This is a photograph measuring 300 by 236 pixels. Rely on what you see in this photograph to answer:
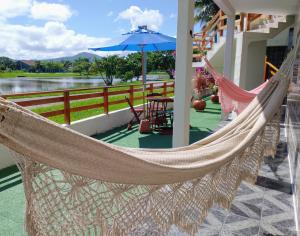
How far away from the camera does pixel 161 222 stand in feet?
4.68

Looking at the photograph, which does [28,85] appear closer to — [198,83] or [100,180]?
[198,83]

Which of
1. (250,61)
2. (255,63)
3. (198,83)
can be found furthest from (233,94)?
(198,83)

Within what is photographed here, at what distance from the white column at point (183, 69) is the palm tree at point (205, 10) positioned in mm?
18620

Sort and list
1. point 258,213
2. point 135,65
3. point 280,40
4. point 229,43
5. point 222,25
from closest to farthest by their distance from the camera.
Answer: point 258,213 → point 229,43 → point 222,25 → point 280,40 → point 135,65

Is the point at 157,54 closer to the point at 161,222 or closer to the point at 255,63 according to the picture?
the point at 255,63

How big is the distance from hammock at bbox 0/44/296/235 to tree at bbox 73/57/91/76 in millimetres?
18404

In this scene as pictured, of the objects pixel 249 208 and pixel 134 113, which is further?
pixel 134 113

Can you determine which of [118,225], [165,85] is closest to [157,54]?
[165,85]

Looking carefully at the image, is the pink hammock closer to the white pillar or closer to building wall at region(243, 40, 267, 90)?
the white pillar

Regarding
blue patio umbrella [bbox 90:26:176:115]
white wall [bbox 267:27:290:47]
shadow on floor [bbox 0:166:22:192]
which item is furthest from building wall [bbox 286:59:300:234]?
white wall [bbox 267:27:290:47]

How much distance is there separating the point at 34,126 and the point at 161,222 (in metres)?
0.83

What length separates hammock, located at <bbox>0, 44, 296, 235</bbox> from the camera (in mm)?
954

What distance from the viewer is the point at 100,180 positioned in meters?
1.09

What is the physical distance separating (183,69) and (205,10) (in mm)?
19127
